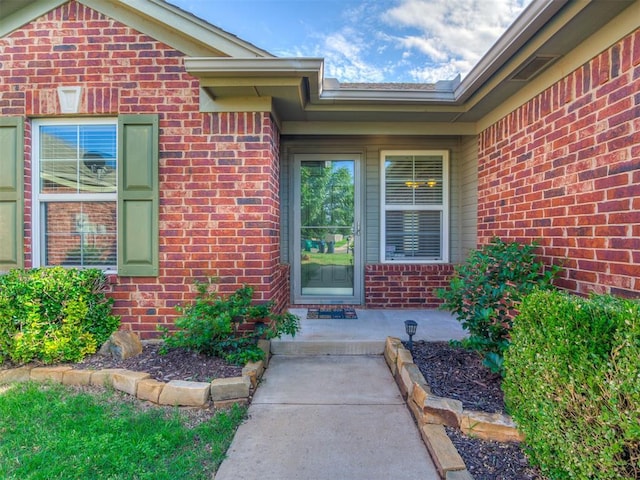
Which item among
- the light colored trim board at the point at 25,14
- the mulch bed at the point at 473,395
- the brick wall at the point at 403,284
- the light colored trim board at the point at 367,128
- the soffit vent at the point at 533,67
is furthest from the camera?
the brick wall at the point at 403,284

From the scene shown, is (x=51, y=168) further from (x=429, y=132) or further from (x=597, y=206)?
(x=597, y=206)

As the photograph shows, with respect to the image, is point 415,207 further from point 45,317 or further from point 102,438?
point 45,317

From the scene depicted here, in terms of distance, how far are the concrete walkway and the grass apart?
0.19 m

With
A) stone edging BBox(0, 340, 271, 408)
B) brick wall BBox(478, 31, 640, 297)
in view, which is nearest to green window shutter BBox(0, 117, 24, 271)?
stone edging BBox(0, 340, 271, 408)

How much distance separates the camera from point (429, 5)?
5.21 metres

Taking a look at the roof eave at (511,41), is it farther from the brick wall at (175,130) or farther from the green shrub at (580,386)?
the brick wall at (175,130)

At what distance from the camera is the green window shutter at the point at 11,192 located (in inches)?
134

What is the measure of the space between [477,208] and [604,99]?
2.00 m

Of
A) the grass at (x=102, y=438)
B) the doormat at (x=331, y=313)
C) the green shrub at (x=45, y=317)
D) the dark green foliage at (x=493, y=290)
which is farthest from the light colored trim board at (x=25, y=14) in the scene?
the dark green foliage at (x=493, y=290)

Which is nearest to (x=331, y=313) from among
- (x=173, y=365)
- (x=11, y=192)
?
(x=173, y=365)

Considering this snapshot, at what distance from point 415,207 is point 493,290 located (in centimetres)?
234

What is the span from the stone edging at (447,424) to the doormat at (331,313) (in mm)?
1886

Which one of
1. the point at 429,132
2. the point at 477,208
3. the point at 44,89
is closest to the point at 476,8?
the point at 429,132

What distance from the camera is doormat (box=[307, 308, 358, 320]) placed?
4.28 meters
